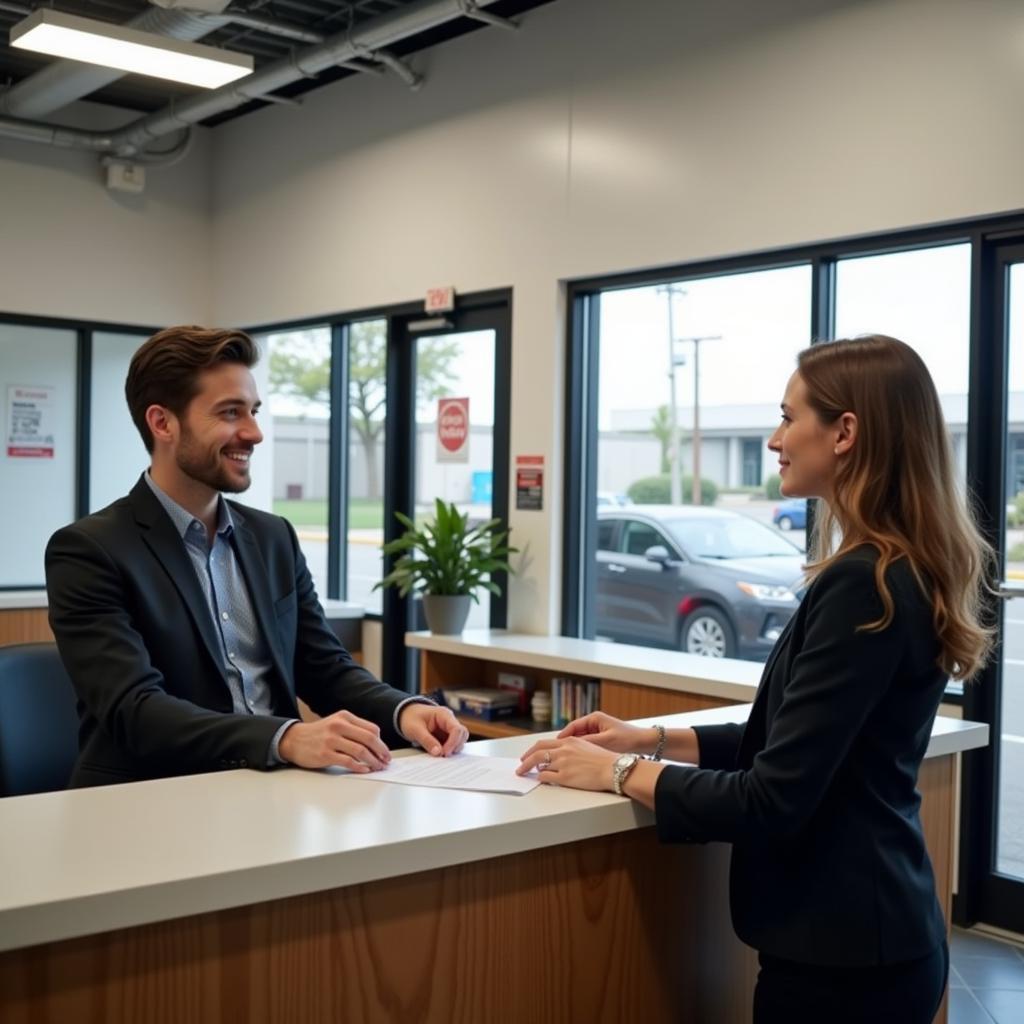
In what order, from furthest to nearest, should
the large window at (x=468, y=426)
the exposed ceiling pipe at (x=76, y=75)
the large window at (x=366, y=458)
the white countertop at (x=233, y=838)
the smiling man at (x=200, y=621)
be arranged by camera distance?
the large window at (x=366, y=458) < the large window at (x=468, y=426) < the exposed ceiling pipe at (x=76, y=75) < the smiling man at (x=200, y=621) < the white countertop at (x=233, y=838)

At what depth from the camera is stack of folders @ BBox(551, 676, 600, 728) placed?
4.50m

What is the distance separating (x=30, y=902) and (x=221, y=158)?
6605 millimetres

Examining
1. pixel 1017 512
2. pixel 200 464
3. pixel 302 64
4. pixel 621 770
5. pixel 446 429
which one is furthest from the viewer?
pixel 446 429

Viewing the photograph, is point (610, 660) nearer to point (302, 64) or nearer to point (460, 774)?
point (460, 774)

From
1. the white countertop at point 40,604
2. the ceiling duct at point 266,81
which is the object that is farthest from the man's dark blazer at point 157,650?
the white countertop at point 40,604

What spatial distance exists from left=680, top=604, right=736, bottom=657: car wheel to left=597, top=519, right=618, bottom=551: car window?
0.50 meters

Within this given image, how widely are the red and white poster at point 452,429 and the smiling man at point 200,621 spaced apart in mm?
3368

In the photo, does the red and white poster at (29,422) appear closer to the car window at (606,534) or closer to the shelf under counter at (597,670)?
the shelf under counter at (597,670)

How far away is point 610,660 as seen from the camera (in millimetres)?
4230

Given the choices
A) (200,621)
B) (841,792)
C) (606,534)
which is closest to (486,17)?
(606,534)

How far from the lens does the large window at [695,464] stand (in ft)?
14.5

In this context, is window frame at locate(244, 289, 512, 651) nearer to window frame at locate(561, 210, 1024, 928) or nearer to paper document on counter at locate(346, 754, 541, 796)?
window frame at locate(561, 210, 1024, 928)

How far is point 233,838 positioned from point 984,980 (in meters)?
2.78

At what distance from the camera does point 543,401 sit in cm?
510
